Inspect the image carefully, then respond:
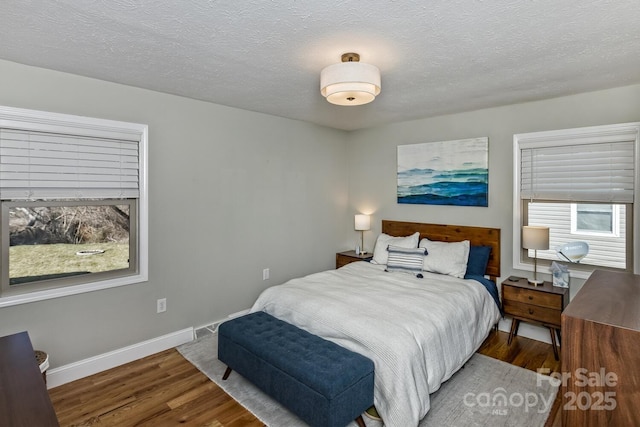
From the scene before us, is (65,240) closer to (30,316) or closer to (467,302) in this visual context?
(30,316)

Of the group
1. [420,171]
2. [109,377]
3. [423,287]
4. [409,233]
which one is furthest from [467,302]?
[109,377]

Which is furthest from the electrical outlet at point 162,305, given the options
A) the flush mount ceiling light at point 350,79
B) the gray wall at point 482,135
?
the gray wall at point 482,135

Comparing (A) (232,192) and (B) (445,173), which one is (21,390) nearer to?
(A) (232,192)

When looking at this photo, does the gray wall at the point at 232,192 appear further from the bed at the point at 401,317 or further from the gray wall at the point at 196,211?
the bed at the point at 401,317

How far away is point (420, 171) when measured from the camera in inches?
164

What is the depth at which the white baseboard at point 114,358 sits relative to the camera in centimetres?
255

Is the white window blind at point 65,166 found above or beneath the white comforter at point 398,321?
above

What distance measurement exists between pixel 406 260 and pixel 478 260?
0.76 metres

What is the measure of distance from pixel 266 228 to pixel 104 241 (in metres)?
1.61

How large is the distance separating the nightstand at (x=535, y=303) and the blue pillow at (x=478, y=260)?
34 cm

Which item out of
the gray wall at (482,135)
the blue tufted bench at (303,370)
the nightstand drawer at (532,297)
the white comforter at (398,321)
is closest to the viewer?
the blue tufted bench at (303,370)

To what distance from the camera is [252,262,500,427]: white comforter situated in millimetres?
2020

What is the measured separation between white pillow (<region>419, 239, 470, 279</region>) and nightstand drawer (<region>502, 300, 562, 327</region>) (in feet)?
1.61

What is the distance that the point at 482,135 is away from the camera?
3.67 metres
